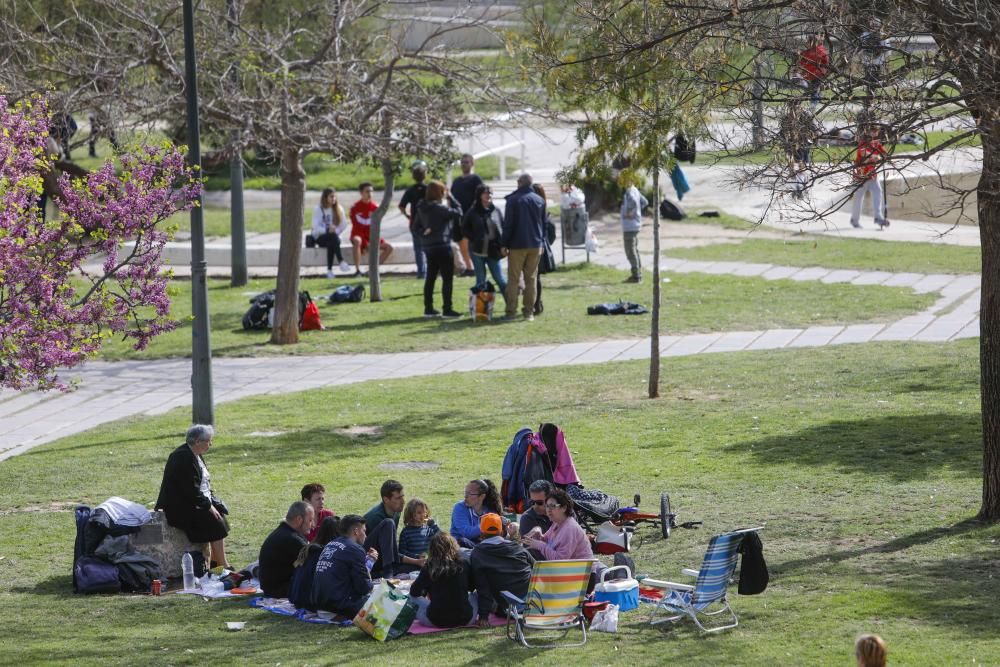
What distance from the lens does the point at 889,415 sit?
46.9 feet

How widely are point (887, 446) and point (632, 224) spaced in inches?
396

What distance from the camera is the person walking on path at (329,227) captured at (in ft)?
82.0

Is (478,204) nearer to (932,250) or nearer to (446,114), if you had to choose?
(446,114)

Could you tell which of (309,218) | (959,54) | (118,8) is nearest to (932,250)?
(309,218)

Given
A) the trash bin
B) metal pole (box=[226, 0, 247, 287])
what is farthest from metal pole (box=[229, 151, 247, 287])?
the trash bin

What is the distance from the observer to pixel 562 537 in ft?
32.5

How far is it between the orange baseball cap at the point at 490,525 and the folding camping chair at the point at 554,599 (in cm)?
123

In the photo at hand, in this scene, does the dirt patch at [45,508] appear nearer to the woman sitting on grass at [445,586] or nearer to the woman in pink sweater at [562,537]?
the woman sitting on grass at [445,586]

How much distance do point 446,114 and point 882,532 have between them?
9.87 metres

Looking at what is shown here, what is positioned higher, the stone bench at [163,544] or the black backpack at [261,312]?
the black backpack at [261,312]

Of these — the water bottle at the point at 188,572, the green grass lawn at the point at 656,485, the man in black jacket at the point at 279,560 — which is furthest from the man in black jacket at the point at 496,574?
the water bottle at the point at 188,572

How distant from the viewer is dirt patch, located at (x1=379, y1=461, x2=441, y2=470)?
13.4m

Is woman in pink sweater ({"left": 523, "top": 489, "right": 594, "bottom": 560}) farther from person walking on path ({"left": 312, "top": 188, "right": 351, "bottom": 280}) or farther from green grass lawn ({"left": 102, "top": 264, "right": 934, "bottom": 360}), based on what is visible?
person walking on path ({"left": 312, "top": 188, "right": 351, "bottom": 280})

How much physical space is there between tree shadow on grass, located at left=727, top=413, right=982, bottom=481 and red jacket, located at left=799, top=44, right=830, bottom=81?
3780mm
